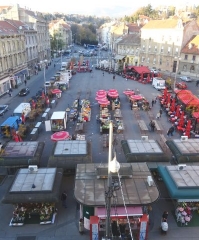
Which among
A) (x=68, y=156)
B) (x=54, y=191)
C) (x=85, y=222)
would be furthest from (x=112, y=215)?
(x=68, y=156)

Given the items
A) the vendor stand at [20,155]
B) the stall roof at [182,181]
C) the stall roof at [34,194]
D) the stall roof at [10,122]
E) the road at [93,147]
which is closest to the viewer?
the road at [93,147]

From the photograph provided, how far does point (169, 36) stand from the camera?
207 feet

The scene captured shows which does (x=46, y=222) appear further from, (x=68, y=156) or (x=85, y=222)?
(x=68, y=156)

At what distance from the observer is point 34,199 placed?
51.0ft

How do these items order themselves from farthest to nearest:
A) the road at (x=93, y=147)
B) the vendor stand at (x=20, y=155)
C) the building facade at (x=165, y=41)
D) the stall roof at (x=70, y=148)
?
the building facade at (x=165, y=41), the stall roof at (x=70, y=148), the vendor stand at (x=20, y=155), the road at (x=93, y=147)

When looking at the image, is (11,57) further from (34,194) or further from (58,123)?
(34,194)

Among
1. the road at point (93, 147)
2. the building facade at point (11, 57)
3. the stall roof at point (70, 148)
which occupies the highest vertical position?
the building facade at point (11, 57)

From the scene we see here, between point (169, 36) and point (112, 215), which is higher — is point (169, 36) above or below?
above

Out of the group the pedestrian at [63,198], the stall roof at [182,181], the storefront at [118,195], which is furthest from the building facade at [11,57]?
the stall roof at [182,181]

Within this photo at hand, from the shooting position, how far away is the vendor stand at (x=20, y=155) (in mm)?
20156

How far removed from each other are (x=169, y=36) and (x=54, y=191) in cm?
5795

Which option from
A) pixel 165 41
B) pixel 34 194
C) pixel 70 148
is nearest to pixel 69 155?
pixel 70 148

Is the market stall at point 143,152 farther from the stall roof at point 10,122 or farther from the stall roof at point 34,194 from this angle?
the stall roof at point 10,122

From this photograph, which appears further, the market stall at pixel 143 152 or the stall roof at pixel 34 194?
the market stall at pixel 143 152
